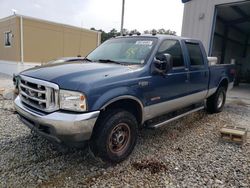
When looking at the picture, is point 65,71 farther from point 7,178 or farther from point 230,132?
point 230,132

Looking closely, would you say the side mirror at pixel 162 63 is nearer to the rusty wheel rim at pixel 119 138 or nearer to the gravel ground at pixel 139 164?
the rusty wheel rim at pixel 119 138

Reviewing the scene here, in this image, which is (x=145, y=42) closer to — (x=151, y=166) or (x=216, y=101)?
(x=151, y=166)

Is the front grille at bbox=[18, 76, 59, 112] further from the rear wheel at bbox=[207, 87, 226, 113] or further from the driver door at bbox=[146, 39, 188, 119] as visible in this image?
the rear wheel at bbox=[207, 87, 226, 113]

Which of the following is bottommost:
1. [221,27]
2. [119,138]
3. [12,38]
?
[119,138]

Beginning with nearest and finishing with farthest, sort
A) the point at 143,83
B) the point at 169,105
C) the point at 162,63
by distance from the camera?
the point at 143,83 → the point at 162,63 → the point at 169,105

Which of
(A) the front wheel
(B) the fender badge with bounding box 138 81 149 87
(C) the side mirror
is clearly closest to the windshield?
(C) the side mirror

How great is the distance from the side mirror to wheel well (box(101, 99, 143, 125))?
681mm

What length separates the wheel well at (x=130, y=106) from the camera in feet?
10.6

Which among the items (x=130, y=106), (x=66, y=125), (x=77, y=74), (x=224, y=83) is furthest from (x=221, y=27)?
(x=66, y=125)

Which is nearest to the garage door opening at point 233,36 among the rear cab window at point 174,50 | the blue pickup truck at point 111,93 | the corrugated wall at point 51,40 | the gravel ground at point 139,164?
the rear cab window at point 174,50

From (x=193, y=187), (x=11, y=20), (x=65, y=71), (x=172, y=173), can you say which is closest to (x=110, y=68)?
(x=65, y=71)

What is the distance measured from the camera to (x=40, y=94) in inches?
118

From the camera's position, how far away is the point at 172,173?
10.4 ft

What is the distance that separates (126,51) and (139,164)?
201 centimetres
